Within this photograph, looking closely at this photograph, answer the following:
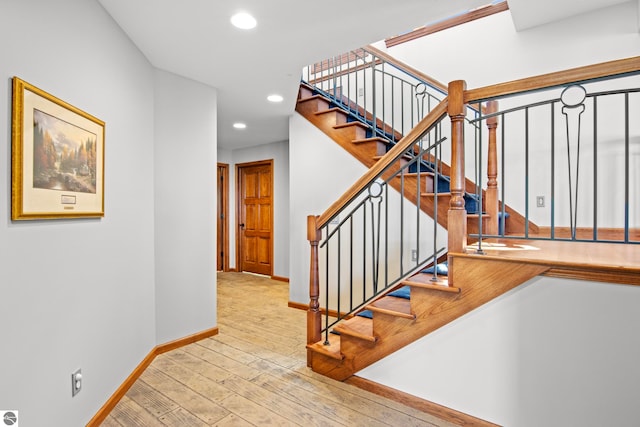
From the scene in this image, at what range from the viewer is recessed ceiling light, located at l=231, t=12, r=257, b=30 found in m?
2.00

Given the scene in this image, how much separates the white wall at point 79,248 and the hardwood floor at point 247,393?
24 centimetres

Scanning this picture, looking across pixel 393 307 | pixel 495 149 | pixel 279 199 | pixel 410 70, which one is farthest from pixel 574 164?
pixel 279 199

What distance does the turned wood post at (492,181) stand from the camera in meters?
2.67

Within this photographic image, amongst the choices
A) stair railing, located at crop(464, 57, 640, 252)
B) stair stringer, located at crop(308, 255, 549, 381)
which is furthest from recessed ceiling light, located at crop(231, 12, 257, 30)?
stair stringer, located at crop(308, 255, 549, 381)

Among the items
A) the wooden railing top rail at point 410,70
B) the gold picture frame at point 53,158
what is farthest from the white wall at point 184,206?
the wooden railing top rail at point 410,70

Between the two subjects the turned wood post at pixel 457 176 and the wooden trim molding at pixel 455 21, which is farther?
the wooden trim molding at pixel 455 21

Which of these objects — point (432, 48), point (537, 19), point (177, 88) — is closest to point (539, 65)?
point (537, 19)

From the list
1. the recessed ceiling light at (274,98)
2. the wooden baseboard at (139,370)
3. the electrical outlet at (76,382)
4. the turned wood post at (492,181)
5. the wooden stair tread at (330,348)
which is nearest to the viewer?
the electrical outlet at (76,382)

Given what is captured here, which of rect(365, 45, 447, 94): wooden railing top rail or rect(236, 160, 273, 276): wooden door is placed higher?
rect(365, 45, 447, 94): wooden railing top rail

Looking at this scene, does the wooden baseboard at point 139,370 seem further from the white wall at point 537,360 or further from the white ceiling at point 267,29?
the white ceiling at point 267,29

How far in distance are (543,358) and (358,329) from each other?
1047 mm

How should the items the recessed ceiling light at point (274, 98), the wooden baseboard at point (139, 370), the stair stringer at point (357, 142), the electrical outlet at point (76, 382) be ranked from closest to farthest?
1. the electrical outlet at point (76, 382)
2. the wooden baseboard at point (139, 370)
3. the stair stringer at point (357, 142)
4. the recessed ceiling light at point (274, 98)

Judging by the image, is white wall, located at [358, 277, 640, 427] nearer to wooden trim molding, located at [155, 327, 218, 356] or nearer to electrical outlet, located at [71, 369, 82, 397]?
electrical outlet, located at [71, 369, 82, 397]

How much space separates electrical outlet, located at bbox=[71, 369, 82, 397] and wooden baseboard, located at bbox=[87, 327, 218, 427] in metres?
0.26
